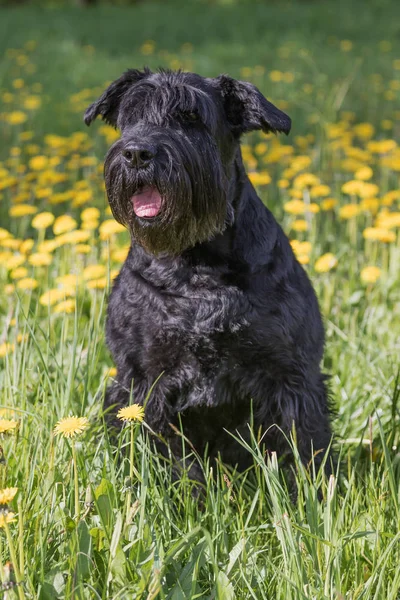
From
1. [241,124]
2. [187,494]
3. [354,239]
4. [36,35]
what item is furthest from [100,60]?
[187,494]

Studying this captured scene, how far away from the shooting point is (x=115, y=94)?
110 inches

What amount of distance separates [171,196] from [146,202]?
14 centimetres

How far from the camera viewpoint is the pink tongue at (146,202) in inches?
98.4

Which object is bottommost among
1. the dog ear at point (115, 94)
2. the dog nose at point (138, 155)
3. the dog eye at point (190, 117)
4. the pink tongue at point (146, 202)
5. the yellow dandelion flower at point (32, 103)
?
the pink tongue at point (146, 202)

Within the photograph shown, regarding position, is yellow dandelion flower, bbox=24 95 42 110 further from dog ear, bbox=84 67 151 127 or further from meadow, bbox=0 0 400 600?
dog ear, bbox=84 67 151 127

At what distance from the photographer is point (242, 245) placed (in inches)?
103

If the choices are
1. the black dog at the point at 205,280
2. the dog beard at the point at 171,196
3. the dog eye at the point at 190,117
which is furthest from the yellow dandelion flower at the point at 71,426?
the dog eye at the point at 190,117

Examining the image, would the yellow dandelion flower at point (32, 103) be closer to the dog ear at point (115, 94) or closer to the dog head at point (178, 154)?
the dog ear at point (115, 94)

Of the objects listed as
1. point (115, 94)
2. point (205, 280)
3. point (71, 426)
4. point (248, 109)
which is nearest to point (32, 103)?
point (115, 94)

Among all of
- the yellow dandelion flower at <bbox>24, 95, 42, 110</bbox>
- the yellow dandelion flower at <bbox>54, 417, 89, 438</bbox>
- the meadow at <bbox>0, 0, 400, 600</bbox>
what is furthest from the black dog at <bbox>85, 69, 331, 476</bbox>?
the yellow dandelion flower at <bbox>24, 95, 42, 110</bbox>

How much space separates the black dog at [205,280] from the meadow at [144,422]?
15 cm

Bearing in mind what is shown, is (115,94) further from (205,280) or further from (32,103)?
(32,103)

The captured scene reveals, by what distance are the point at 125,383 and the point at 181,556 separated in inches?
29.3

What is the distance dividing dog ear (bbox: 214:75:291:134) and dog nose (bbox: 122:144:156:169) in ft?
1.39
